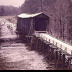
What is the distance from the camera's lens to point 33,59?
79.2ft

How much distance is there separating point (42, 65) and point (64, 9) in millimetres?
26758

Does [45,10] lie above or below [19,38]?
above

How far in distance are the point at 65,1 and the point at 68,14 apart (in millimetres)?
5786

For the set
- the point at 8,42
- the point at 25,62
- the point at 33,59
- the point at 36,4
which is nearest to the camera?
the point at 25,62

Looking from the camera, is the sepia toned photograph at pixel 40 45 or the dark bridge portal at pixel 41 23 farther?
the dark bridge portal at pixel 41 23

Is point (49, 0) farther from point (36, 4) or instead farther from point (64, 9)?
point (64, 9)

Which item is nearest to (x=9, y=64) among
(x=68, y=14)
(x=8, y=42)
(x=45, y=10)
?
(x=8, y=42)

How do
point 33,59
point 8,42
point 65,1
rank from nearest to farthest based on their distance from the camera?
point 33,59, point 8,42, point 65,1

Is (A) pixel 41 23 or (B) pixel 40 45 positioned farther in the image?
(A) pixel 41 23

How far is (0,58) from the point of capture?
25.0 meters

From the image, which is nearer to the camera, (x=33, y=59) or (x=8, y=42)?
(x=33, y=59)

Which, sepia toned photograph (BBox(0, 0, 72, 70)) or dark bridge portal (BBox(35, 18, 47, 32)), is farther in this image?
dark bridge portal (BBox(35, 18, 47, 32))

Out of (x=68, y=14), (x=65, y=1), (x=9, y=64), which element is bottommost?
(x=9, y=64)

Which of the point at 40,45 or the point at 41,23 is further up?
the point at 41,23
